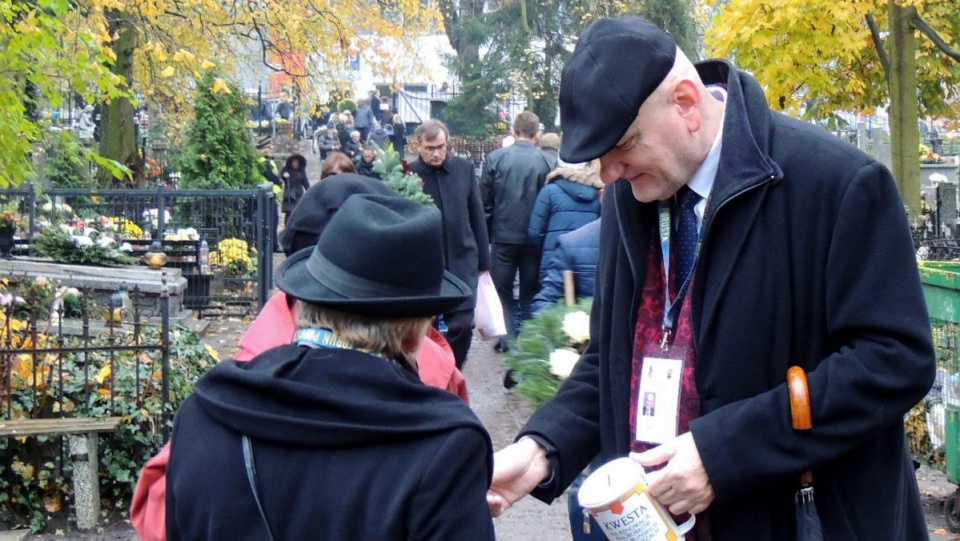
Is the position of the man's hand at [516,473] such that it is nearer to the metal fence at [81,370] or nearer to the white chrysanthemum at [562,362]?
the white chrysanthemum at [562,362]

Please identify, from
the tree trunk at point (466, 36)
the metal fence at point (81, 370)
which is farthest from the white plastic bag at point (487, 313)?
the tree trunk at point (466, 36)

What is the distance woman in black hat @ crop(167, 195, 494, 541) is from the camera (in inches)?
75.4

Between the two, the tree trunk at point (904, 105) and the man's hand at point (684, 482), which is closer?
the man's hand at point (684, 482)

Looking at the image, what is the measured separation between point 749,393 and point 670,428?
206 mm

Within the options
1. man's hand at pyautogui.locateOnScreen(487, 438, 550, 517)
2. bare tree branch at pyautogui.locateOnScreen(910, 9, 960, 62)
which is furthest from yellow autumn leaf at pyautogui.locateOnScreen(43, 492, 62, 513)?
bare tree branch at pyautogui.locateOnScreen(910, 9, 960, 62)

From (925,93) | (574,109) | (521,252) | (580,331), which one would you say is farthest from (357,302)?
(925,93)

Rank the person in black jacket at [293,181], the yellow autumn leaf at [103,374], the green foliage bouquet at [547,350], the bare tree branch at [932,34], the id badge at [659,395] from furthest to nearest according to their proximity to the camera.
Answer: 1. the person in black jacket at [293,181]
2. the bare tree branch at [932,34]
3. the yellow autumn leaf at [103,374]
4. the green foliage bouquet at [547,350]
5. the id badge at [659,395]

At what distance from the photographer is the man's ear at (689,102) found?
2.21 metres

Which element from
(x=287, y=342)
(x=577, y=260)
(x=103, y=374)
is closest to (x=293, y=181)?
(x=103, y=374)

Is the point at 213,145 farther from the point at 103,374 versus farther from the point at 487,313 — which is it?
the point at 103,374

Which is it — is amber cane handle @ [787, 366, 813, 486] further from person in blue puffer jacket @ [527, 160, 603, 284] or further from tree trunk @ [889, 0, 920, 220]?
tree trunk @ [889, 0, 920, 220]

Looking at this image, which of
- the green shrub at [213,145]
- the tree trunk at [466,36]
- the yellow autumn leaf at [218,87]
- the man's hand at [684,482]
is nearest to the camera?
the man's hand at [684,482]

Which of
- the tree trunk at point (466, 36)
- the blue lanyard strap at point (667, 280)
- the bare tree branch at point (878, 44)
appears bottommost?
the blue lanyard strap at point (667, 280)

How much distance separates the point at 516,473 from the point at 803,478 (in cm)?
62
